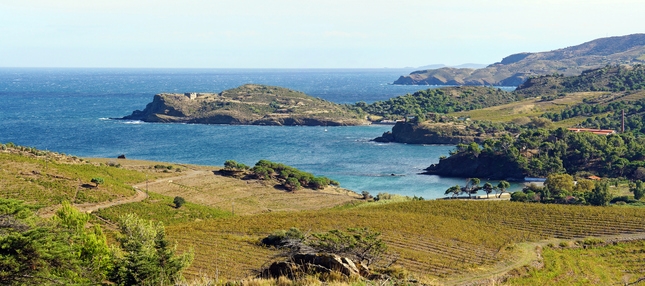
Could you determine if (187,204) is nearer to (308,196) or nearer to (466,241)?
(308,196)

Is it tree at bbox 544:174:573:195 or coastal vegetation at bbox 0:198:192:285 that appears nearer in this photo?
coastal vegetation at bbox 0:198:192:285

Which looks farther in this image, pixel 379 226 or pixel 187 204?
pixel 187 204

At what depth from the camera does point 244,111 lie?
149 metres

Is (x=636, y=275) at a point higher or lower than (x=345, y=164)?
higher

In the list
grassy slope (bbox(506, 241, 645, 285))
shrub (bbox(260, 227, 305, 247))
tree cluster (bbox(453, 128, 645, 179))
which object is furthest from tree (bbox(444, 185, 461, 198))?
shrub (bbox(260, 227, 305, 247))

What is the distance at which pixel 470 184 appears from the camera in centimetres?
7669

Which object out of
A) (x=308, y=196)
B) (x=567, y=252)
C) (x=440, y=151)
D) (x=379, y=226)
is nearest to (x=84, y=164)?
(x=308, y=196)

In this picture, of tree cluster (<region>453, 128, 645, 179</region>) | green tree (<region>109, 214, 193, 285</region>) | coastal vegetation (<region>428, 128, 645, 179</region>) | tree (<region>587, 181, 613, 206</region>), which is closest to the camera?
green tree (<region>109, 214, 193, 285</region>)

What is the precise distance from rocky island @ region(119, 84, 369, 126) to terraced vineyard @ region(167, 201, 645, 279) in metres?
98.9

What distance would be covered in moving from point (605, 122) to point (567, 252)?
292ft

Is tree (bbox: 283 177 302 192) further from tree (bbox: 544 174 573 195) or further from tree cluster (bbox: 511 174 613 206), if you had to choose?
tree (bbox: 544 174 573 195)

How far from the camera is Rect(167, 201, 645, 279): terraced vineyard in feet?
92.1

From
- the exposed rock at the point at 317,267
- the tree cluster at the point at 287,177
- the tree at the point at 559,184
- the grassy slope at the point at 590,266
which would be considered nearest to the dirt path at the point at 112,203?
the tree cluster at the point at 287,177

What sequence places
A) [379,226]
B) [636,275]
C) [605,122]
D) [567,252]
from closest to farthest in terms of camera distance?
[636,275] < [567,252] < [379,226] < [605,122]
